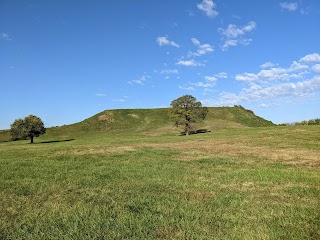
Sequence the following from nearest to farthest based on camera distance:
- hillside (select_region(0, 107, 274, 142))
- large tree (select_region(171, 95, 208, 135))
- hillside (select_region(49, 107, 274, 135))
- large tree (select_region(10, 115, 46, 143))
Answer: large tree (select_region(10, 115, 46, 143)) < large tree (select_region(171, 95, 208, 135)) < hillside (select_region(0, 107, 274, 142)) < hillside (select_region(49, 107, 274, 135))

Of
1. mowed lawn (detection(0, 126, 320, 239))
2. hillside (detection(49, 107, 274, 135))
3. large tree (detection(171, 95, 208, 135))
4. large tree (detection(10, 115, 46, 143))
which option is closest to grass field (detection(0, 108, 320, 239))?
mowed lawn (detection(0, 126, 320, 239))

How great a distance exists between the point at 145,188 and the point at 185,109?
68651 mm

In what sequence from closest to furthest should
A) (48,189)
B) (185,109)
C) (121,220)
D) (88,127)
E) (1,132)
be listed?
(121,220), (48,189), (185,109), (1,132), (88,127)

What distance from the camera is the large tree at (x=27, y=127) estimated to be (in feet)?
251

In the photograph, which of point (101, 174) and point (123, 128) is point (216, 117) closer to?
point (123, 128)

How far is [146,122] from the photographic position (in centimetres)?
12038

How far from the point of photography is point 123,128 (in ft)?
368

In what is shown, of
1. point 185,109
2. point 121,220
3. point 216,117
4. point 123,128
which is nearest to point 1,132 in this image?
point 123,128

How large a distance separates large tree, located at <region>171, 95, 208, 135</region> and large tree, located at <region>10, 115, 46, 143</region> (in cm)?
3543

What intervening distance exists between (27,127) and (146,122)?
52149 mm

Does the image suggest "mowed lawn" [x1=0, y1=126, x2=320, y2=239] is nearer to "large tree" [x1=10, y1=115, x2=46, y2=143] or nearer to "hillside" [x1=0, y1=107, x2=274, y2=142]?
"large tree" [x1=10, y1=115, x2=46, y2=143]

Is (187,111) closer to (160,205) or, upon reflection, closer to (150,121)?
(150,121)

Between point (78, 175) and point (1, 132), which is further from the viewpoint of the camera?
point (1, 132)

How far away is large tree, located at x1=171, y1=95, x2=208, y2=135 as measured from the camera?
79.9 meters
